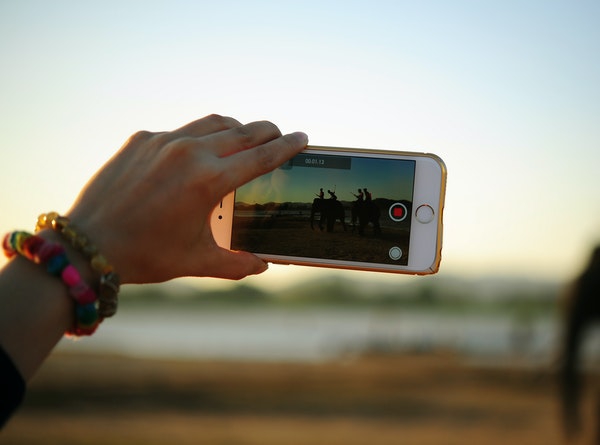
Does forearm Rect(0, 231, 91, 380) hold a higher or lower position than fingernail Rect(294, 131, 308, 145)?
lower

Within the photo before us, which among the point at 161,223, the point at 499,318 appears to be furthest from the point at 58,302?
the point at 499,318

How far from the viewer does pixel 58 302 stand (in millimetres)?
1087

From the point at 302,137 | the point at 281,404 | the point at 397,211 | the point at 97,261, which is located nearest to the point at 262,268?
the point at 302,137

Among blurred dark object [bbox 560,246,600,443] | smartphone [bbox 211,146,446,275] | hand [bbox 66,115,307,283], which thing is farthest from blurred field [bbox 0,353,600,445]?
hand [bbox 66,115,307,283]

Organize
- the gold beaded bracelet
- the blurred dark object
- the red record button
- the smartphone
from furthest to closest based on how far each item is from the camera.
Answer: the blurred dark object
the red record button
the smartphone
the gold beaded bracelet

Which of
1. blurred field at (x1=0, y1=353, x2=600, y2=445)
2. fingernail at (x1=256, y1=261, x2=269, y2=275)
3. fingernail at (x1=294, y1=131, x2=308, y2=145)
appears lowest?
blurred field at (x1=0, y1=353, x2=600, y2=445)

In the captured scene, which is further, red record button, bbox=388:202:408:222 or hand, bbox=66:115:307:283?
red record button, bbox=388:202:408:222

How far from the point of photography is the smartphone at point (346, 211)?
6.98 ft

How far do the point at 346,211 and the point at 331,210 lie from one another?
41mm

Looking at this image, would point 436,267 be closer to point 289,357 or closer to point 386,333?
point 289,357

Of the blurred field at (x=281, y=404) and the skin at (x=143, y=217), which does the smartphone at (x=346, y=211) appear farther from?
the blurred field at (x=281, y=404)

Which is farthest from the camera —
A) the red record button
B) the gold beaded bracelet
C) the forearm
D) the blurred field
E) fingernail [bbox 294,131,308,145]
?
the blurred field

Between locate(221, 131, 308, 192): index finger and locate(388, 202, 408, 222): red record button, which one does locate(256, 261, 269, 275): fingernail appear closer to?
locate(221, 131, 308, 192): index finger

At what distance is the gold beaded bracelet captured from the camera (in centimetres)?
114
